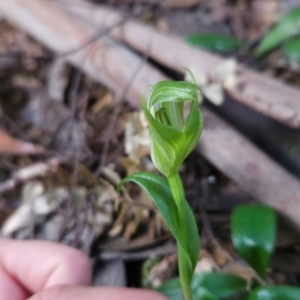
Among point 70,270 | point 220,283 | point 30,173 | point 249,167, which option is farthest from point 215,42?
point 70,270

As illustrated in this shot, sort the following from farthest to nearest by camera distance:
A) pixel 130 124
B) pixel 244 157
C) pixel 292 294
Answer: pixel 130 124, pixel 244 157, pixel 292 294

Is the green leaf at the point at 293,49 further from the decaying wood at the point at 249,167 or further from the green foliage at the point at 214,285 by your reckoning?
the green foliage at the point at 214,285

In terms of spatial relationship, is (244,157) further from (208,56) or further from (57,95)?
(57,95)

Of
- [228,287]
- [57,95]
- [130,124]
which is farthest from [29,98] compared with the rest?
[228,287]

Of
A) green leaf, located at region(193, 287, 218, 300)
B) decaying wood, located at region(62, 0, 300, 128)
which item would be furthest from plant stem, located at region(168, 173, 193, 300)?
decaying wood, located at region(62, 0, 300, 128)

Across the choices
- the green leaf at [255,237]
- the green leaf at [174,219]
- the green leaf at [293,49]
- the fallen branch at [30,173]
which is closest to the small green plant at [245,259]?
the green leaf at [255,237]
